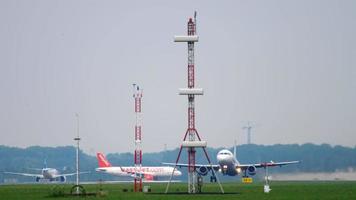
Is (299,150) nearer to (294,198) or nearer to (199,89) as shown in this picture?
(199,89)

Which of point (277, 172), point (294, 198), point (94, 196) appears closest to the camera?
point (294, 198)

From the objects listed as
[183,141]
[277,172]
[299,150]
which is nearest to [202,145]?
[183,141]

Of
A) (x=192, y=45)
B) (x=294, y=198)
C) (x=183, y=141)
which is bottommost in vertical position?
(x=294, y=198)

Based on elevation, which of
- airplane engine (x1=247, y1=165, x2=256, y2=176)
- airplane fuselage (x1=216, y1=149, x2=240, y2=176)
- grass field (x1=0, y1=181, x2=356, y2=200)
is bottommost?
grass field (x1=0, y1=181, x2=356, y2=200)

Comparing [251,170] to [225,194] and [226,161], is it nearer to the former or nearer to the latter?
[226,161]

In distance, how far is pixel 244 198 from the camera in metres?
79.9

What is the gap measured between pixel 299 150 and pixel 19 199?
4869 inches

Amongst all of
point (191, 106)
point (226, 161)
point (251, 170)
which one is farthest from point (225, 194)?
point (251, 170)

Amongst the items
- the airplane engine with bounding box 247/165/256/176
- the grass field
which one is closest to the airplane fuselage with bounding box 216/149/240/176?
the airplane engine with bounding box 247/165/256/176

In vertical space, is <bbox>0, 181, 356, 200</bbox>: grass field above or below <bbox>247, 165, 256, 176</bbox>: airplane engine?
below

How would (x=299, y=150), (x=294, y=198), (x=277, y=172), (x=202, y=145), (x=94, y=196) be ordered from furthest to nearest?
(x=299, y=150), (x=277, y=172), (x=202, y=145), (x=94, y=196), (x=294, y=198)

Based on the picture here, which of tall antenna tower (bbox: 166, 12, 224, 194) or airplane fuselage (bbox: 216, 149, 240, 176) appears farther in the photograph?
airplane fuselage (bbox: 216, 149, 240, 176)

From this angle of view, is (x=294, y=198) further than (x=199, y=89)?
No

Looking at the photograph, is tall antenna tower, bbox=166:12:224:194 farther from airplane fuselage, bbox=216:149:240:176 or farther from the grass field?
airplane fuselage, bbox=216:149:240:176
